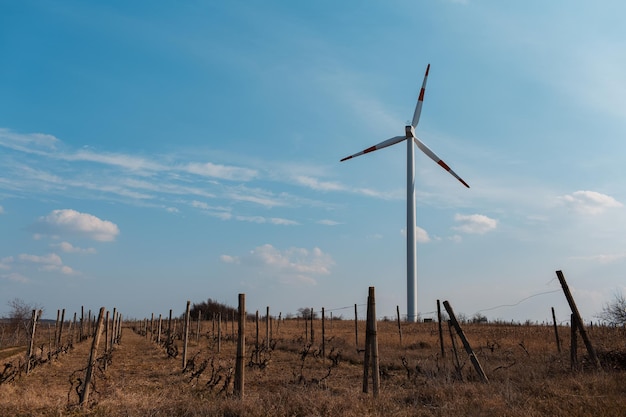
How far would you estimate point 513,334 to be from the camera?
37844 millimetres

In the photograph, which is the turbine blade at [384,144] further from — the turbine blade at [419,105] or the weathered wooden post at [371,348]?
the weathered wooden post at [371,348]

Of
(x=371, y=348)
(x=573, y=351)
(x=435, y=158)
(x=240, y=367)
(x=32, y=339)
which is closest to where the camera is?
(x=240, y=367)

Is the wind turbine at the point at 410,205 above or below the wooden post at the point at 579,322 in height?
above

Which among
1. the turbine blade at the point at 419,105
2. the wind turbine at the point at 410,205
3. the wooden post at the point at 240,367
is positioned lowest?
the wooden post at the point at 240,367

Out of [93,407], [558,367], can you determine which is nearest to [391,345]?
[558,367]

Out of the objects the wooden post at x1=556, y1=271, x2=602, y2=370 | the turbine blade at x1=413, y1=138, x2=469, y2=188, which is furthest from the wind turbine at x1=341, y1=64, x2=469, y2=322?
the wooden post at x1=556, y1=271, x2=602, y2=370

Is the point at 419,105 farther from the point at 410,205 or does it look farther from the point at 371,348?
the point at 371,348

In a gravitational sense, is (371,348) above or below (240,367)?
above

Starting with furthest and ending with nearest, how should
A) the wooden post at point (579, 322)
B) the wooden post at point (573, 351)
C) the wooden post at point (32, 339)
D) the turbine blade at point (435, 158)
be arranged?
the turbine blade at point (435, 158), the wooden post at point (32, 339), the wooden post at point (573, 351), the wooden post at point (579, 322)

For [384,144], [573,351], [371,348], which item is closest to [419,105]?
[384,144]

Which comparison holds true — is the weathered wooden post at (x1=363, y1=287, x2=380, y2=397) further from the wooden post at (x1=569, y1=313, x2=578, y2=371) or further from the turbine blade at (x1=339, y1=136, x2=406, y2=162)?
the turbine blade at (x1=339, y1=136, x2=406, y2=162)

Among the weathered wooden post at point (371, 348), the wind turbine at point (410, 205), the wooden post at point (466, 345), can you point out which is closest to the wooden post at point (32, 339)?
the weathered wooden post at point (371, 348)

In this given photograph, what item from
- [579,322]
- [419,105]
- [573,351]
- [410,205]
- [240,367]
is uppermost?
[419,105]

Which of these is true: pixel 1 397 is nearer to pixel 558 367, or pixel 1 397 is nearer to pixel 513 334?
pixel 558 367
